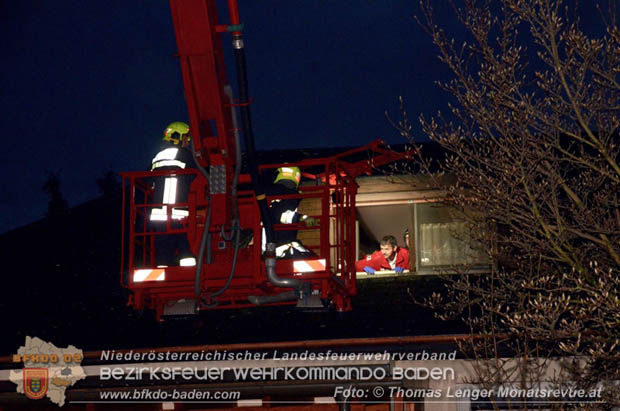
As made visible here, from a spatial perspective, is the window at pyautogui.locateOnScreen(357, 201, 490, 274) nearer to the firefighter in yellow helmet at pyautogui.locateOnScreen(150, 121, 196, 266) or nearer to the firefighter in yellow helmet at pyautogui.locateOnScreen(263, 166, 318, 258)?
the firefighter in yellow helmet at pyautogui.locateOnScreen(263, 166, 318, 258)

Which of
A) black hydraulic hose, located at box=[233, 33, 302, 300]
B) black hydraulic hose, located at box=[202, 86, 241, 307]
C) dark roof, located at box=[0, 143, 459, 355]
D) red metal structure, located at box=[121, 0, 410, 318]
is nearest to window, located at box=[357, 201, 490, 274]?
dark roof, located at box=[0, 143, 459, 355]

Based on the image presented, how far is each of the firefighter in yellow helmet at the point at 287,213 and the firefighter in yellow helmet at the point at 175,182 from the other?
3.25ft

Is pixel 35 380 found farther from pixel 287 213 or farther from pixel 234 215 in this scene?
pixel 287 213

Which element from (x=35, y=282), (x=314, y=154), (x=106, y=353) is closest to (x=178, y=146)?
(x=106, y=353)

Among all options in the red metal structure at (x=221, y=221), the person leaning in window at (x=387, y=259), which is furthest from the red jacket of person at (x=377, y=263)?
the red metal structure at (x=221, y=221)

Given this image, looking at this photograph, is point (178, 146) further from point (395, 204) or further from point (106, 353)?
point (395, 204)

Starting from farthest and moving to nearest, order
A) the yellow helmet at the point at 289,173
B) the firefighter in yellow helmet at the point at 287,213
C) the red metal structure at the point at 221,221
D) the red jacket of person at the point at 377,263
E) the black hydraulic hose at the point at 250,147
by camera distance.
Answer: the red jacket of person at the point at 377,263, the yellow helmet at the point at 289,173, the firefighter in yellow helmet at the point at 287,213, the red metal structure at the point at 221,221, the black hydraulic hose at the point at 250,147

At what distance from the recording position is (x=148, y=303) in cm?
989

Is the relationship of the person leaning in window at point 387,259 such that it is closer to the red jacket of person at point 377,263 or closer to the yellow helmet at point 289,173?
the red jacket of person at point 377,263

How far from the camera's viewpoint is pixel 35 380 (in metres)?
9.17

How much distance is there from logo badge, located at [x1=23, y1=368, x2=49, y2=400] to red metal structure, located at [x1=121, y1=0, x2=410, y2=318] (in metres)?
1.23

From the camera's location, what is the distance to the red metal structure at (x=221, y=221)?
29.7 ft

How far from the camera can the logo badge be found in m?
8.99

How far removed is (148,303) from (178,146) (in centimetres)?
187
